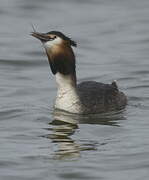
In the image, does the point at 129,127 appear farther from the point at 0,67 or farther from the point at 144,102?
the point at 0,67

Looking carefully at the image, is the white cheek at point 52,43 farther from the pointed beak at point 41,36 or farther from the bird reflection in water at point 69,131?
the bird reflection in water at point 69,131

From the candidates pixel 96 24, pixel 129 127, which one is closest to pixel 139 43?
pixel 96 24

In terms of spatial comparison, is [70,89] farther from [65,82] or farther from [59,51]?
[59,51]

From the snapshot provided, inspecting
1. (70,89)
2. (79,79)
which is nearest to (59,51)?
(70,89)

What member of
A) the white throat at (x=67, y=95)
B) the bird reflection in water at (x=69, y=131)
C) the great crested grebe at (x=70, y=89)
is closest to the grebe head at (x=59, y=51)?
the great crested grebe at (x=70, y=89)

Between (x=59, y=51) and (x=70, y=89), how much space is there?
75 cm

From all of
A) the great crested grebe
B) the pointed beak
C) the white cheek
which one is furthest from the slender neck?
the pointed beak

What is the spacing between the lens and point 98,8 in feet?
85.8

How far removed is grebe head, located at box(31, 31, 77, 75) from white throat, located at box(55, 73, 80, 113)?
125 millimetres

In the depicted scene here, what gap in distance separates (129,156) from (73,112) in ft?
9.85

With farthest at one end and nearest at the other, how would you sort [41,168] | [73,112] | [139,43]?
[139,43] < [73,112] < [41,168]

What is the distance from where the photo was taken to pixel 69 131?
609 inches

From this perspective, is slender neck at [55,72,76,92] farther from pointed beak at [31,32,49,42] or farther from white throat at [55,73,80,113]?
pointed beak at [31,32,49,42]

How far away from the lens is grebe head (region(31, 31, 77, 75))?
52.7 ft
